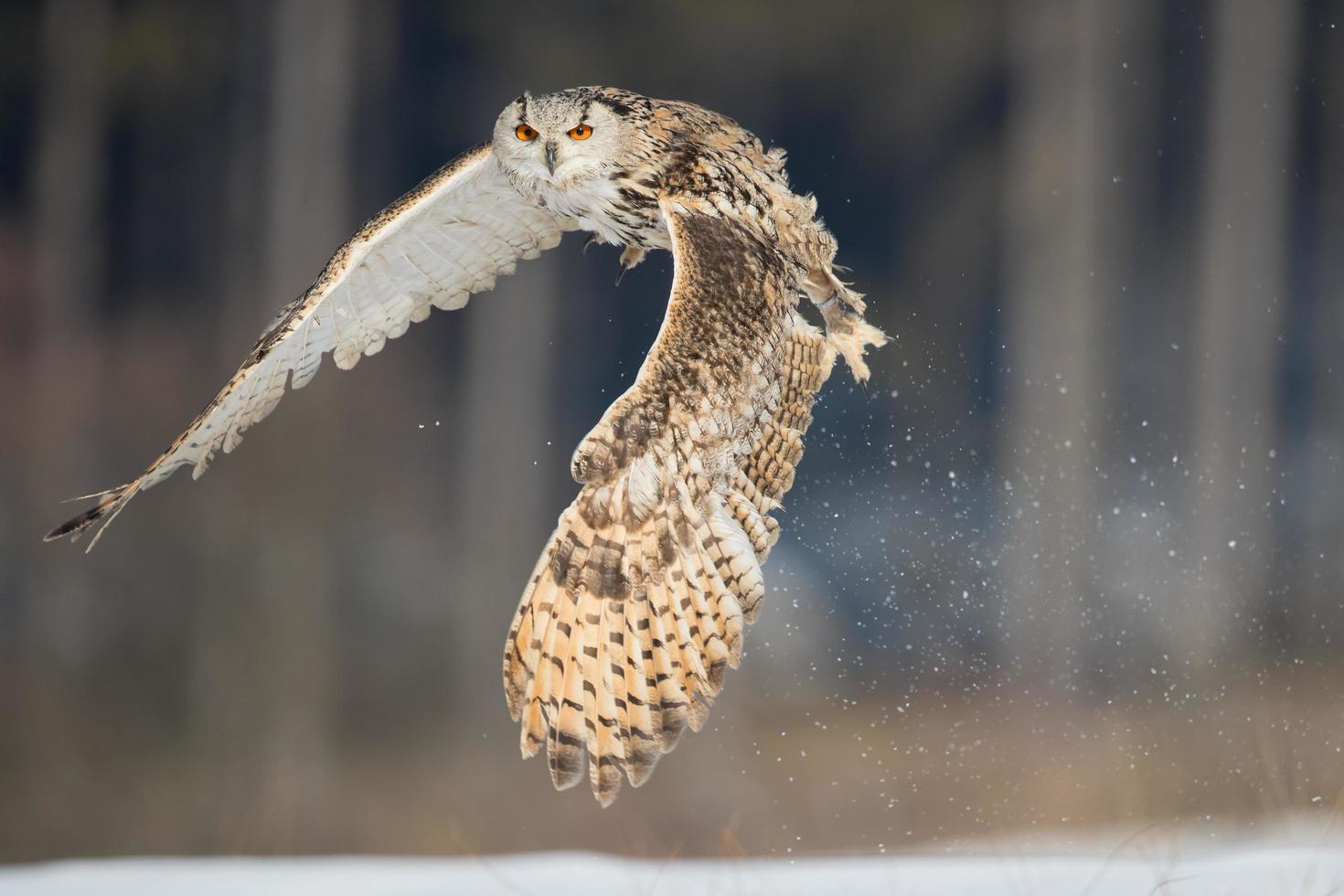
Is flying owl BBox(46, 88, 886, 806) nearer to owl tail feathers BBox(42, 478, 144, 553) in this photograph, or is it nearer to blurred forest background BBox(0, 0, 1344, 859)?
owl tail feathers BBox(42, 478, 144, 553)

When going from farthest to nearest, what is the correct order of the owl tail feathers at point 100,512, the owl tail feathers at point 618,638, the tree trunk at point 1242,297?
the tree trunk at point 1242,297 < the owl tail feathers at point 100,512 < the owl tail feathers at point 618,638

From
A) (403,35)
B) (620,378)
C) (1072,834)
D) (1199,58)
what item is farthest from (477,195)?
(1199,58)

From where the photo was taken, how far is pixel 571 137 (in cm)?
309

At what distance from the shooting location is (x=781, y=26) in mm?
8867

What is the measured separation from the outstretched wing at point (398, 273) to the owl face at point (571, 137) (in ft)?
0.73

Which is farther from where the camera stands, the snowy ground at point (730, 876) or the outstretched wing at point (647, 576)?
the snowy ground at point (730, 876)

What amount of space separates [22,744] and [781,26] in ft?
21.0

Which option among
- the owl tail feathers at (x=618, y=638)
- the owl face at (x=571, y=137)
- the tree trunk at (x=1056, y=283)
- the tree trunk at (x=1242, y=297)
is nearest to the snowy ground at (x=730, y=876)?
the owl tail feathers at (x=618, y=638)

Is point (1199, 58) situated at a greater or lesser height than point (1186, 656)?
greater

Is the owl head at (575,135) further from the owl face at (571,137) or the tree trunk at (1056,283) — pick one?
the tree trunk at (1056,283)

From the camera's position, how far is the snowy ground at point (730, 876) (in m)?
3.25

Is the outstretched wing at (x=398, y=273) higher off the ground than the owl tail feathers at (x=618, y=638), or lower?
higher

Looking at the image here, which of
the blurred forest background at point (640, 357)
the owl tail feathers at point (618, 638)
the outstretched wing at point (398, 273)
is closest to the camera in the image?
the owl tail feathers at point (618, 638)

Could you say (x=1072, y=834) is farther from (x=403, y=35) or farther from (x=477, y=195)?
(x=403, y=35)
